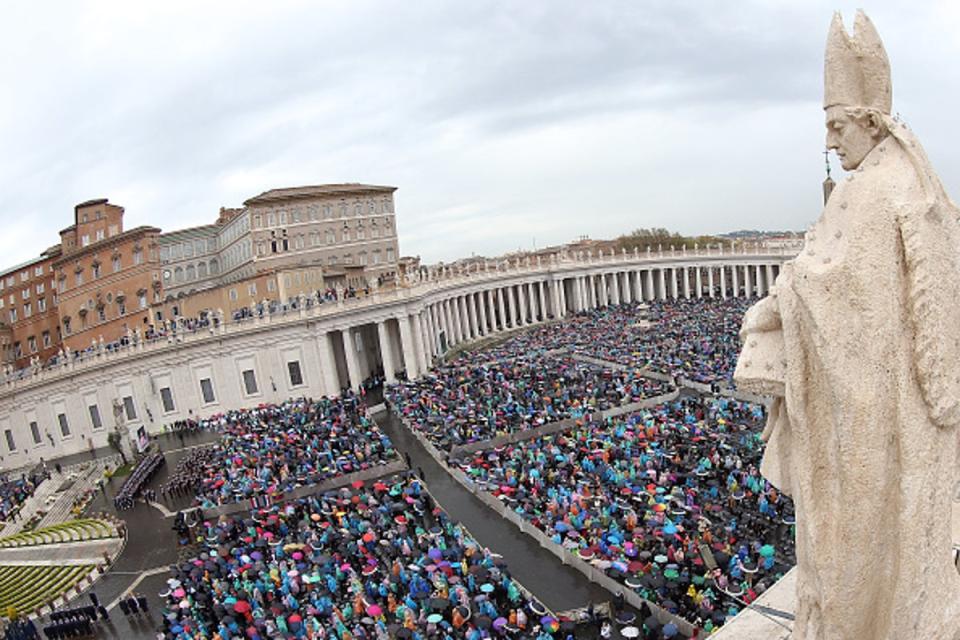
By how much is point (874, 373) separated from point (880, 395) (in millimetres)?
153

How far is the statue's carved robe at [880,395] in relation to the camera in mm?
4426

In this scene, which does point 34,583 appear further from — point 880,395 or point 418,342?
point 418,342

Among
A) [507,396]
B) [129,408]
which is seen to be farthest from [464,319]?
[507,396]

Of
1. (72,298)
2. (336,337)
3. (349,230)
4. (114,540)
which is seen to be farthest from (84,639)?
(349,230)

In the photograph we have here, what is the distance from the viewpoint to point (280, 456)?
33438mm

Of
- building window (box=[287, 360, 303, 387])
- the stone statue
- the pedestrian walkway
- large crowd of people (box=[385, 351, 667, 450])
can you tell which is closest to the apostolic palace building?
building window (box=[287, 360, 303, 387])

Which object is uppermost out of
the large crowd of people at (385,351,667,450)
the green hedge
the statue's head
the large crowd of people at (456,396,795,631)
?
the statue's head

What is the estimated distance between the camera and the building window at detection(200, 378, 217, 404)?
52750 mm

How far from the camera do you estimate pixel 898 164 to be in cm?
468

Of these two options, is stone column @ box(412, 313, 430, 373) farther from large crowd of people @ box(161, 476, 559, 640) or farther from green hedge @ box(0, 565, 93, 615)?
green hedge @ box(0, 565, 93, 615)

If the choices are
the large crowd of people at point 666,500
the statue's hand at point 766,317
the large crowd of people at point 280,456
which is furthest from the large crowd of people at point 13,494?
the statue's hand at point 766,317

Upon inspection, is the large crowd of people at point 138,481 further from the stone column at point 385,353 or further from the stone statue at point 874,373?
the stone statue at point 874,373

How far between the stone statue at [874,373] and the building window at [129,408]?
54.8m

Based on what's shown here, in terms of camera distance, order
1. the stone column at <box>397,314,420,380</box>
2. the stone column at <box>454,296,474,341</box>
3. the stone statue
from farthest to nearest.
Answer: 1. the stone column at <box>454,296,474,341</box>
2. the stone column at <box>397,314,420,380</box>
3. the stone statue
